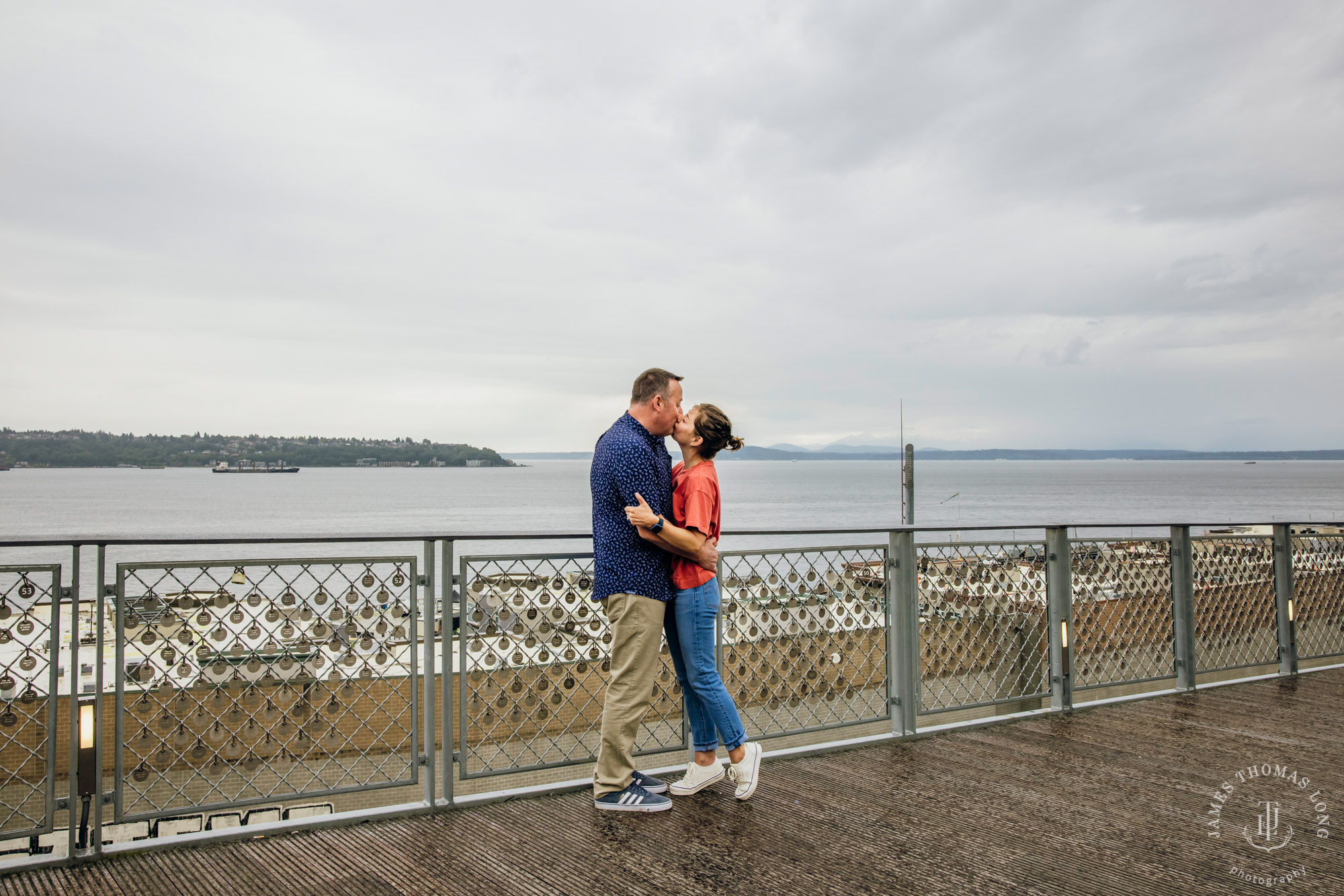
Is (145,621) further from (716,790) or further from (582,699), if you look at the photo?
(716,790)

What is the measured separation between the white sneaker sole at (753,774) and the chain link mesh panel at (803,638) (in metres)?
0.55

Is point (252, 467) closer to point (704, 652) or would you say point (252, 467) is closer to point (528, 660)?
point (528, 660)

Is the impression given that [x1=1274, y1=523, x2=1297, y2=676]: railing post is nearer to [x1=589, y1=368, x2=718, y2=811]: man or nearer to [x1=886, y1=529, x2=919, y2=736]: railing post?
[x1=886, y1=529, x2=919, y2=736]: railing post

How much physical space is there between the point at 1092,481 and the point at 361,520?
104 metres

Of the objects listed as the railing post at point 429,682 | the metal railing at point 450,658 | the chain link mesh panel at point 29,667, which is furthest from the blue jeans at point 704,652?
the chain link mesh panel at point 29,667

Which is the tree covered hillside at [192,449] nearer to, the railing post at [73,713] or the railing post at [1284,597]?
the railing post at [73,713]

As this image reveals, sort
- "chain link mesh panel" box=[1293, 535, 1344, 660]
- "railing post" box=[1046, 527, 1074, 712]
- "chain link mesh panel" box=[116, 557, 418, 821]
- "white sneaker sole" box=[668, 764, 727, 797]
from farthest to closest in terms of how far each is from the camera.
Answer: "chain link mesh panel" box=[1293, 535, 1344, 660], "railing post" box=[1046, 527, 1074, 712], "white sneaker sole" box=[668, 764, 727, 797], "chain link mesh panel" box=[116, 557, 418, 821]

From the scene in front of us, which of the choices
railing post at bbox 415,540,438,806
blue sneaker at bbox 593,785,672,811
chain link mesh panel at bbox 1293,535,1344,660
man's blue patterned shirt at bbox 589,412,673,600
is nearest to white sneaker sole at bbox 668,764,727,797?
blue sneaker at bbox 593,785,672,811

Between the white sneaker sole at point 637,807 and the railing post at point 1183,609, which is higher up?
the railing post at point 1183,609

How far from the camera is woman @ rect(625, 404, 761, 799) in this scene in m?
2.89

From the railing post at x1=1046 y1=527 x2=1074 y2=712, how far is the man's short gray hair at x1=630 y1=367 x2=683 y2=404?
2.54m

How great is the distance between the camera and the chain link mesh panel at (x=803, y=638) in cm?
360

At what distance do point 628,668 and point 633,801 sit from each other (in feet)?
1.55

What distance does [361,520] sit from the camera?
58938 millimetres
